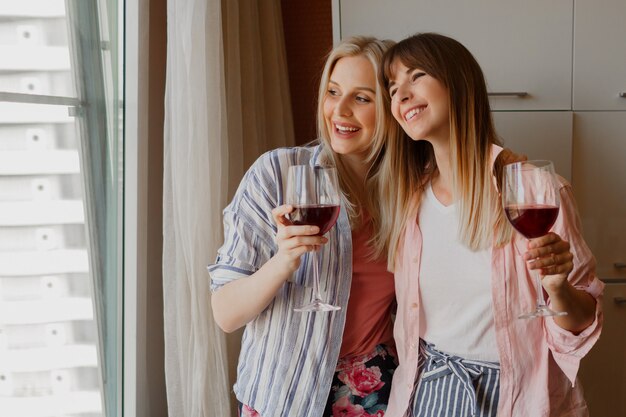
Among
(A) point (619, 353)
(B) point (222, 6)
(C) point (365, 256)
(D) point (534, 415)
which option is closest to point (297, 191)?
(C) point (365, 256)

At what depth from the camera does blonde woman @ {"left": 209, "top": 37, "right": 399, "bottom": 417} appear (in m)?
1.58

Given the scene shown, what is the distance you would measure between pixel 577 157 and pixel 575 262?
32.0 inches

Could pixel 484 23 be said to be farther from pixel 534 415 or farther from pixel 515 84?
pixel 534 415

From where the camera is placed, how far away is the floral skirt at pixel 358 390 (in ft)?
5.32

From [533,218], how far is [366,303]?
1.89 feet

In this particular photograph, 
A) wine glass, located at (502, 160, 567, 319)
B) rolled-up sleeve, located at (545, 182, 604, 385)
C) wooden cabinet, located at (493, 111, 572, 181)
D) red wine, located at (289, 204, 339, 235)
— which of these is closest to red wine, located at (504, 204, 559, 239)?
wine glass, located at (502, 160, 567, 319)

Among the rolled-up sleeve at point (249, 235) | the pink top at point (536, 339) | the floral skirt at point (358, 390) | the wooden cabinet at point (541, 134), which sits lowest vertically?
the floral skirt at point (358, 390)

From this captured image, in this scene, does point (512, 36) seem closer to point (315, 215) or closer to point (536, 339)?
point (536, 339)

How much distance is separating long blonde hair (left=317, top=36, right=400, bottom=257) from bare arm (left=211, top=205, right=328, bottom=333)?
28 centimetres

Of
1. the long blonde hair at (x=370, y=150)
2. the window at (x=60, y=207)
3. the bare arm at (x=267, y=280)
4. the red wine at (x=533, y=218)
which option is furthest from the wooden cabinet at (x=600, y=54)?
the window at (x=60, y=207)

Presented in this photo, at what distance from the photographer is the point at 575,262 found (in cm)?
136

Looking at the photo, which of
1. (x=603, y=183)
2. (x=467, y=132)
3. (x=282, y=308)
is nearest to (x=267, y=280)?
(x=282, y=308)

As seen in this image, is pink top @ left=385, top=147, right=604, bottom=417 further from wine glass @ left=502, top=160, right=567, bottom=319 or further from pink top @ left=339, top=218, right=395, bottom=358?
pink top @ left=339, top=218, right=395, bottom=358

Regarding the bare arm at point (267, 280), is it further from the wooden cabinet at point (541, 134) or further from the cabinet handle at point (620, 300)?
the cabinet handle at point (620, 300)
